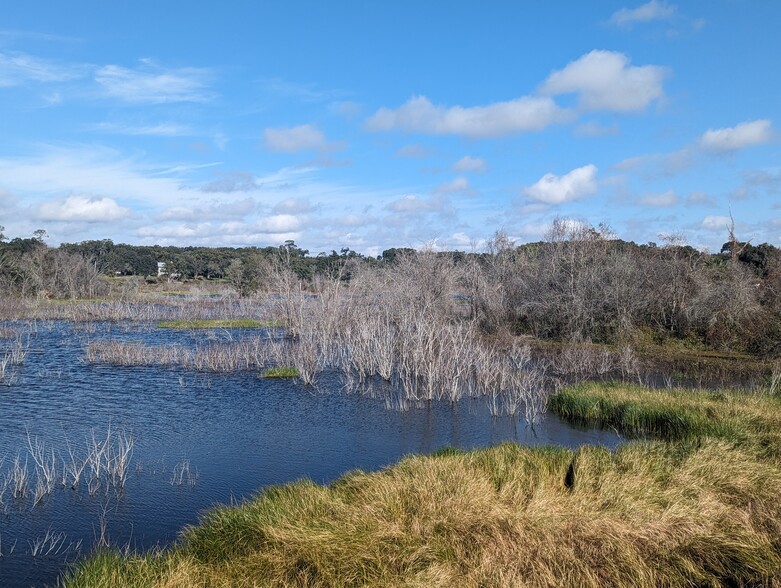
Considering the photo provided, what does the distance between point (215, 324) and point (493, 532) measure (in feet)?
110

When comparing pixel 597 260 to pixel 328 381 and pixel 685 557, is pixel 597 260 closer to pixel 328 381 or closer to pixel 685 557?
pixel 328 381

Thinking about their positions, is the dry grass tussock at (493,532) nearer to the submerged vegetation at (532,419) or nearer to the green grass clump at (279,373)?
the submerged vegetation at (532,419)

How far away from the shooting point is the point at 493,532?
7180 millimetres

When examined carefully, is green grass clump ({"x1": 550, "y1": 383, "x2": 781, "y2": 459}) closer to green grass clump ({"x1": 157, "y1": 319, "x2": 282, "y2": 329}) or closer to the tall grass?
the tall grass

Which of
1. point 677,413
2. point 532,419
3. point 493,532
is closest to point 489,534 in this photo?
point 493,532

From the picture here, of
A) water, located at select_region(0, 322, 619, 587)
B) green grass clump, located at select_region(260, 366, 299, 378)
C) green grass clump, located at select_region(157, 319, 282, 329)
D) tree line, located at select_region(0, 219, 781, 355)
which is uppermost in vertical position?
tree line, located at select_region(0, 219, 781, 355)

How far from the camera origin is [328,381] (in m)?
21.3

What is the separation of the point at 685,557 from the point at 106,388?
17951 mm

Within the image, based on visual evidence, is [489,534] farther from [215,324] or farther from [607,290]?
[215,324]

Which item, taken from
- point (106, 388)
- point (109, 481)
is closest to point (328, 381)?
point (106, 388)

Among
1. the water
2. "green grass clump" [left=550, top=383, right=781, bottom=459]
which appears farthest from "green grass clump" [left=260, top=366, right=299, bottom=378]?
"green grass clump" [left=550, top=383, right=781, bottom=459]

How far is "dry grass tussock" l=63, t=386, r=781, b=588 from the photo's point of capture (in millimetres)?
6418

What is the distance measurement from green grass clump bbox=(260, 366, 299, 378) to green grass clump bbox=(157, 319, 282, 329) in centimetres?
1462

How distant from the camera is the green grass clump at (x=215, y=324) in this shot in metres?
37.2
